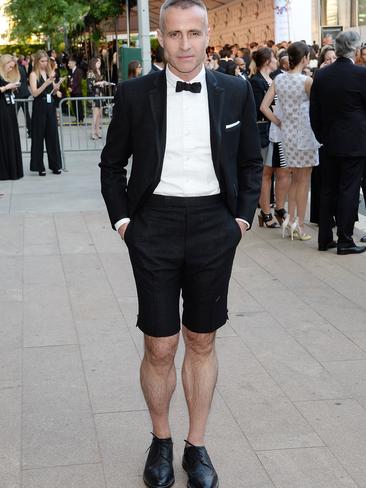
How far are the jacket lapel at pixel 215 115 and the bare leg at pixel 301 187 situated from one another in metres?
5.33

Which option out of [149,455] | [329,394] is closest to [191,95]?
[149,455]

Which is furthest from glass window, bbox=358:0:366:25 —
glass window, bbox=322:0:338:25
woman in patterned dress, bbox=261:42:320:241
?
woman in patterned dress, bbox=261:42:320:241

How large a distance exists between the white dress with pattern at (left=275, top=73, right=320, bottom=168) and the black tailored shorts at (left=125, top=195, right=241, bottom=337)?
5109 millimetres

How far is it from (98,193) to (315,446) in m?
8.29

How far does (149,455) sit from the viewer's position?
12.8 ft

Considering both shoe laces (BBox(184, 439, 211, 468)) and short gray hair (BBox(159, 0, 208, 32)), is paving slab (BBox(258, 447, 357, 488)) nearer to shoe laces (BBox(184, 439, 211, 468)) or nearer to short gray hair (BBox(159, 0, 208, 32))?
shoe laces (BBox(184, 439, 211, 468))

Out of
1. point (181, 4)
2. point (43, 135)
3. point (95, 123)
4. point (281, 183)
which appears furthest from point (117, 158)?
point (95, 123)

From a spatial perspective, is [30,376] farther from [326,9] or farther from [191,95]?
[326,9]

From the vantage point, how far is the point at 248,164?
376 cm

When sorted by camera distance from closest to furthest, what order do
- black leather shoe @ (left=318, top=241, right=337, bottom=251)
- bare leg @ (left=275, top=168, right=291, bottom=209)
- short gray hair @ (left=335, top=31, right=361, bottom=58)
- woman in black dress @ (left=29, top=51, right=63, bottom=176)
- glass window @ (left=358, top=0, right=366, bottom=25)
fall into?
1. short gray hair @ (left=335, top=31, right=361, bottom=58)
2. black leather shoe @ (left=318, top=241, right=337, bottom=251)
3. bare leg @ (left=275, top=168, right=291, bottom=209)
4. woman in black dress @ (left=29, top=51, right=63, bottom=176)
5. glass window @ (left=358, top=0, right=366, bottom=25)

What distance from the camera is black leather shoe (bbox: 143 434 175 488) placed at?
3.77 m

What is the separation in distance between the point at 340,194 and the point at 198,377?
4.89 m

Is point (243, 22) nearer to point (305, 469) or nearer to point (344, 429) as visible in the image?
point (344, 429)

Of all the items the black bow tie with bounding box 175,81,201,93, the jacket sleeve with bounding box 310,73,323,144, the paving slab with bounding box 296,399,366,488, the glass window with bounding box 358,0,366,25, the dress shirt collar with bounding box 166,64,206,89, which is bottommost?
the paving slab with bounding box 296,399,366,488
